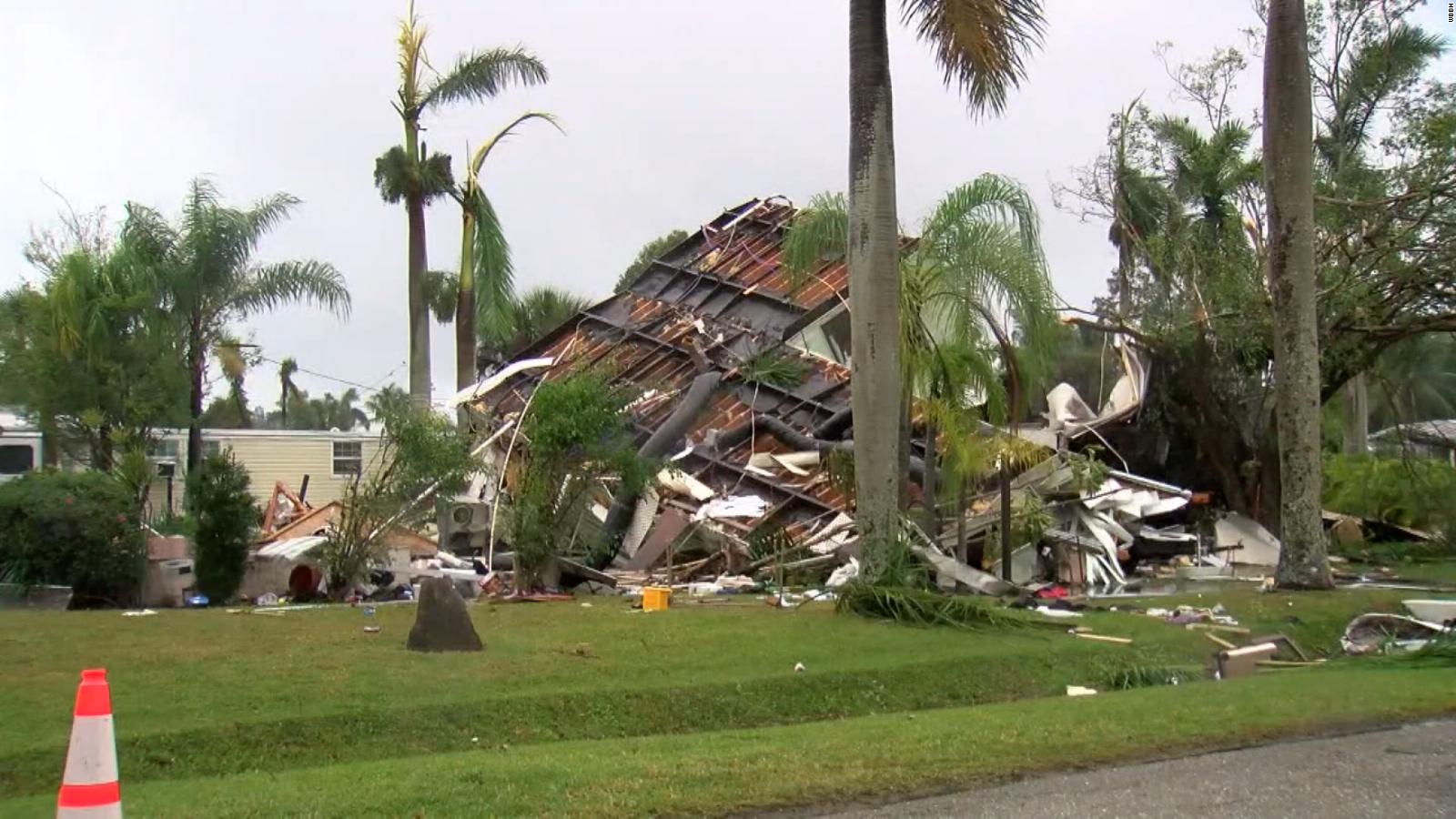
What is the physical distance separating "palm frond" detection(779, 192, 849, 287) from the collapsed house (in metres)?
1.59

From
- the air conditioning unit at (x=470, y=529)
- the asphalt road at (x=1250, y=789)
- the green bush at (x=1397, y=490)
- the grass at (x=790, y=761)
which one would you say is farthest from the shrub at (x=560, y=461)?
the green bush at (x=1397, y=490)

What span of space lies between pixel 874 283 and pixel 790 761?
812cm

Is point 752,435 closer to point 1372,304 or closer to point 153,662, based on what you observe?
point 1372,304

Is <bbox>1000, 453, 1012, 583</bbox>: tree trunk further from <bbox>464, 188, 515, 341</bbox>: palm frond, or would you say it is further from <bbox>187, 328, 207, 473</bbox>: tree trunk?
<bbox>187, 328, 207, 473</bbox>: tree trunk

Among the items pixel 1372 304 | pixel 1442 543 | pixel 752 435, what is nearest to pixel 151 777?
pixel 752 435

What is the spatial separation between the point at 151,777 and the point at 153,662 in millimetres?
3024

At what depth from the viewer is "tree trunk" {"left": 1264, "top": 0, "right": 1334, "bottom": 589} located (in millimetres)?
17969

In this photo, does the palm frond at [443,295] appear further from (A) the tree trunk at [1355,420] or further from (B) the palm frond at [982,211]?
(A) the tree trunk at [1355,420]

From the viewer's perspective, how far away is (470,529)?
23172mm

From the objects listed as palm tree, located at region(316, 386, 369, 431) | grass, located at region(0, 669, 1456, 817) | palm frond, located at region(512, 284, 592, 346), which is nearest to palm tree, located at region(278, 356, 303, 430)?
palm tree, located at region(316, 386, 369, 431)

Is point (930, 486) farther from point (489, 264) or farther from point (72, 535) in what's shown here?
point (72, 535)

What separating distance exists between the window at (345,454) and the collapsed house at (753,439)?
15.8ft

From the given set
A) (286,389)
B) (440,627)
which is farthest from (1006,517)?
(286,389)

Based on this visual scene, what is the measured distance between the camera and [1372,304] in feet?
71.9
